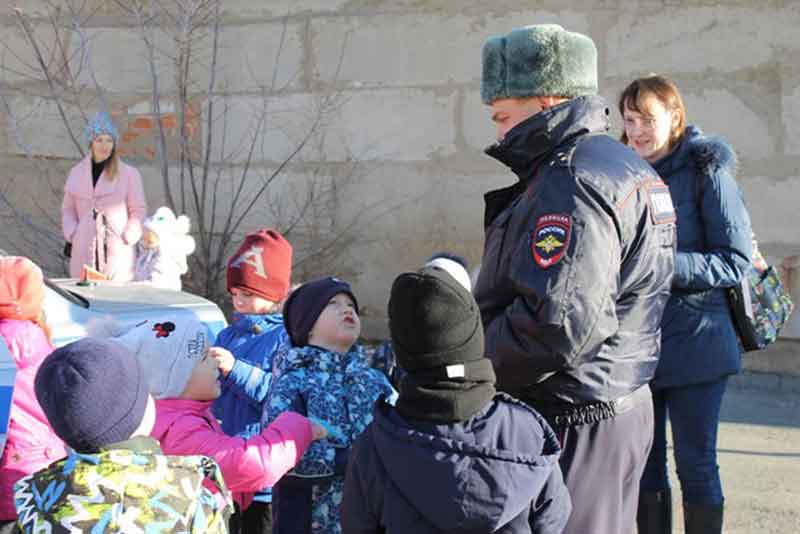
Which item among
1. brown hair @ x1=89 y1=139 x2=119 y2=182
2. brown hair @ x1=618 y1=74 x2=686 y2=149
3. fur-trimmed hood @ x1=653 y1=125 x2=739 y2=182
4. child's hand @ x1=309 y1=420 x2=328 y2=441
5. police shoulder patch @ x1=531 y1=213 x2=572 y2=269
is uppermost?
brown hair @ x1=618 y1=74 x2=686 y2=149

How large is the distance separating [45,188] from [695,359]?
6.77m

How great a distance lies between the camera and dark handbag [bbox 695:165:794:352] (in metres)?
4.35

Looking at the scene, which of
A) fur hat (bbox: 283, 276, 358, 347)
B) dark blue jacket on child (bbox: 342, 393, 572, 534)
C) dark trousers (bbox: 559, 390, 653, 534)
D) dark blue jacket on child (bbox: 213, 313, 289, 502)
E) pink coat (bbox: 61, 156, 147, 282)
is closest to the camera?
dark blue jacket on child (bbox: 342, 393, 572, 534)

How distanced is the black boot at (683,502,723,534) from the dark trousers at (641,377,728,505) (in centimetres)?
2

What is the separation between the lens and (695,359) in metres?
4.20

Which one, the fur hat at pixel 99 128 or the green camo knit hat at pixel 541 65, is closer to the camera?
the green camo knit hat at pixel 541 65

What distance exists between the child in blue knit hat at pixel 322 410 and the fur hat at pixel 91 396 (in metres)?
1.00

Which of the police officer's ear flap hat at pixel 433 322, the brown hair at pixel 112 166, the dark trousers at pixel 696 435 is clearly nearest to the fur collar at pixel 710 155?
the dark trousers at pixel 696 435

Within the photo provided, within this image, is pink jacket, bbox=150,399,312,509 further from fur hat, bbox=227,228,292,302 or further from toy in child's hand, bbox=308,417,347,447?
fur hat, bbox=227,228,292,302

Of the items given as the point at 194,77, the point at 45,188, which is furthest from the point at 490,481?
the point at 45,188

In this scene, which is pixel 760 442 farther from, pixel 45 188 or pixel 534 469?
pixel 45 188

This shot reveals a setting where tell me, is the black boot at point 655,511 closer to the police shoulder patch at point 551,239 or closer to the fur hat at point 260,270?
the fur hat at point 260,270

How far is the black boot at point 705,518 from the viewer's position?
4.26 m

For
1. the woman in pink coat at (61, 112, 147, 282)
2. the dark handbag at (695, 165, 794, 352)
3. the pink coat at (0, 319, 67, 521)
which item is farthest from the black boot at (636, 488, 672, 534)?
the woman in pink coat at (61, 112, 147, 282)
